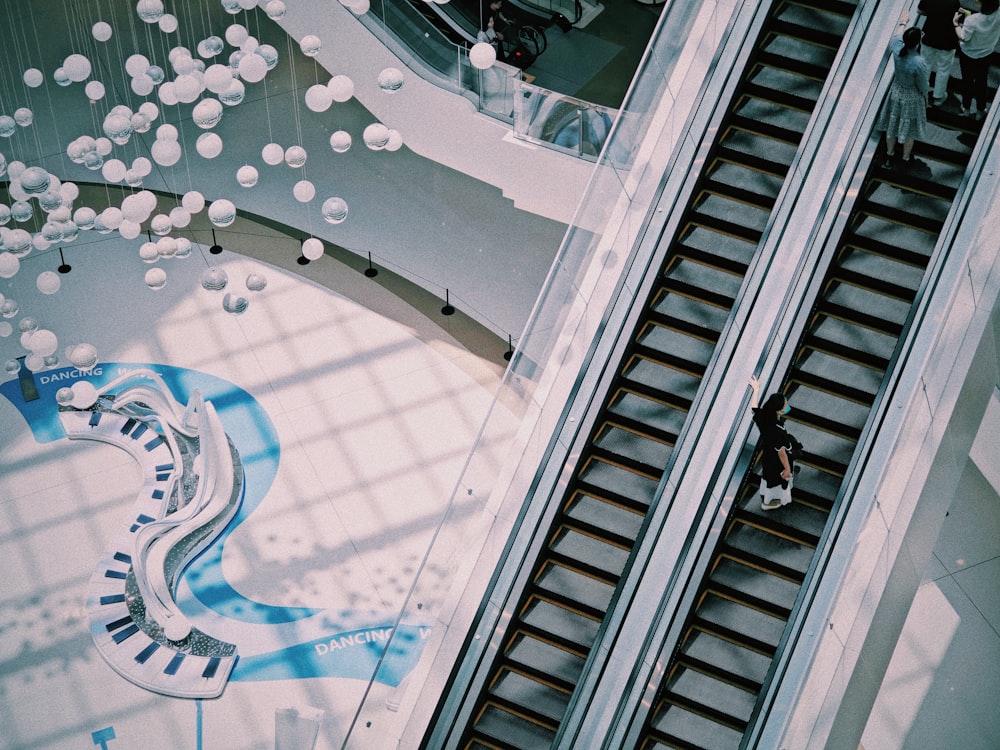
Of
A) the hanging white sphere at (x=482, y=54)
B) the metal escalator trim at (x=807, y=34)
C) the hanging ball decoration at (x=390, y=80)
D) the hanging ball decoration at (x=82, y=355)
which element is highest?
the metal escalator trim at (x=807, y=34)

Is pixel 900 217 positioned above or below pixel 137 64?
above

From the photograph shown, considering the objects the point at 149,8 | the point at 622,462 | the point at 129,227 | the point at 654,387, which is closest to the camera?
the point at 129,227

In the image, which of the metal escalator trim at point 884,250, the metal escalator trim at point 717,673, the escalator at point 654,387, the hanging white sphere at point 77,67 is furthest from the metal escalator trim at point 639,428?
the hanging white sphere at point 77,67

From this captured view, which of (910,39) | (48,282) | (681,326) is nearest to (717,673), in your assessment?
(681,326)

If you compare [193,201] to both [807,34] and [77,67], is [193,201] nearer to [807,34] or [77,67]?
[77,67]

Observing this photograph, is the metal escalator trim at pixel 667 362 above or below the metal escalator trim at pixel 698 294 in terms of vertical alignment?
below

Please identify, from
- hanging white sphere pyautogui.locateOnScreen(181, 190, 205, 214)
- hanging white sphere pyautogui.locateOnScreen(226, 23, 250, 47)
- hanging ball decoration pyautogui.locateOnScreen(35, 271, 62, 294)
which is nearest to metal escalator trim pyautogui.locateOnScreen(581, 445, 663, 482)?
hanging white sphere pyautogui.locateOnScreen(181, 190, 205, 214)

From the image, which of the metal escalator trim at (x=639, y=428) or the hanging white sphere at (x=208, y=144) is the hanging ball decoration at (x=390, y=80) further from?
the metal escalator trim at (x=639, y=428)

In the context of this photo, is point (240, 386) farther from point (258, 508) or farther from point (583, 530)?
point (583, 530)
